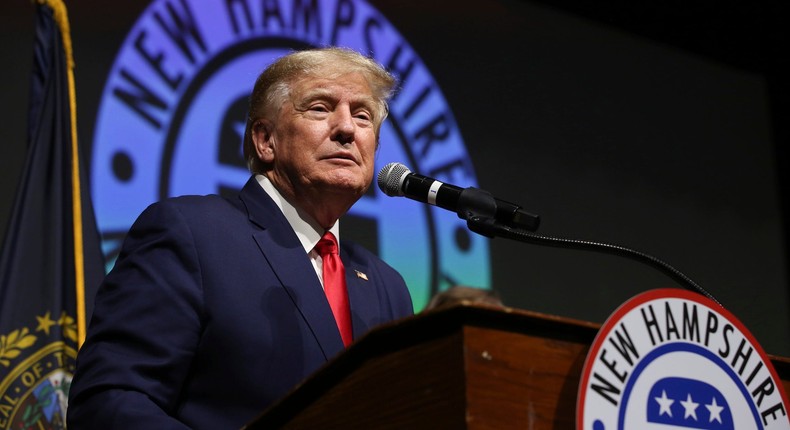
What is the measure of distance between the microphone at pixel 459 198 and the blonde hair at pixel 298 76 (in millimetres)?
500

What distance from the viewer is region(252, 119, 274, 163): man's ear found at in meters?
2.18

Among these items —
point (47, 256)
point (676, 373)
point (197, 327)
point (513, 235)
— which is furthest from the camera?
point (47, 256)

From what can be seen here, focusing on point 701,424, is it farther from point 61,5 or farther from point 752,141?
point 752,141

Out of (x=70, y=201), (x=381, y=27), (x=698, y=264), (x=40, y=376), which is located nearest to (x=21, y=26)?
(x=70, y=201)

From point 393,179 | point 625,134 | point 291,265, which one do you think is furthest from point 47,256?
point 625,134

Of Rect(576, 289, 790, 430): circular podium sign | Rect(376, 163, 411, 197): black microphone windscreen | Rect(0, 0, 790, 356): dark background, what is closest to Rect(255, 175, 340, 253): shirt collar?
Rect(376, 163, 411, 197): black microphone windscreen

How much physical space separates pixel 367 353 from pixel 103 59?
2119mm

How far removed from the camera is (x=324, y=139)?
2098 millimetres

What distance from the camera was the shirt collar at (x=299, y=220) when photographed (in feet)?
6.66

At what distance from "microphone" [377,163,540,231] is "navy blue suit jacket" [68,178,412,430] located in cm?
26

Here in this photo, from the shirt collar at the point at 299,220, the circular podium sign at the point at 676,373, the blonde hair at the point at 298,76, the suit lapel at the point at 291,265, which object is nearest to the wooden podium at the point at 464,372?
the circular podium sign at the point at 676,373

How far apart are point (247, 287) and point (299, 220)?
32 centimetres

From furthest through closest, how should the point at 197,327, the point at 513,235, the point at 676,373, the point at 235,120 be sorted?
the point at 235,120 < the point at 197,327 < the point at 513,235 < the point at 676,373

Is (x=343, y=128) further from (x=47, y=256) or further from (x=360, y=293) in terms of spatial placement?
(x=47, y=256)
